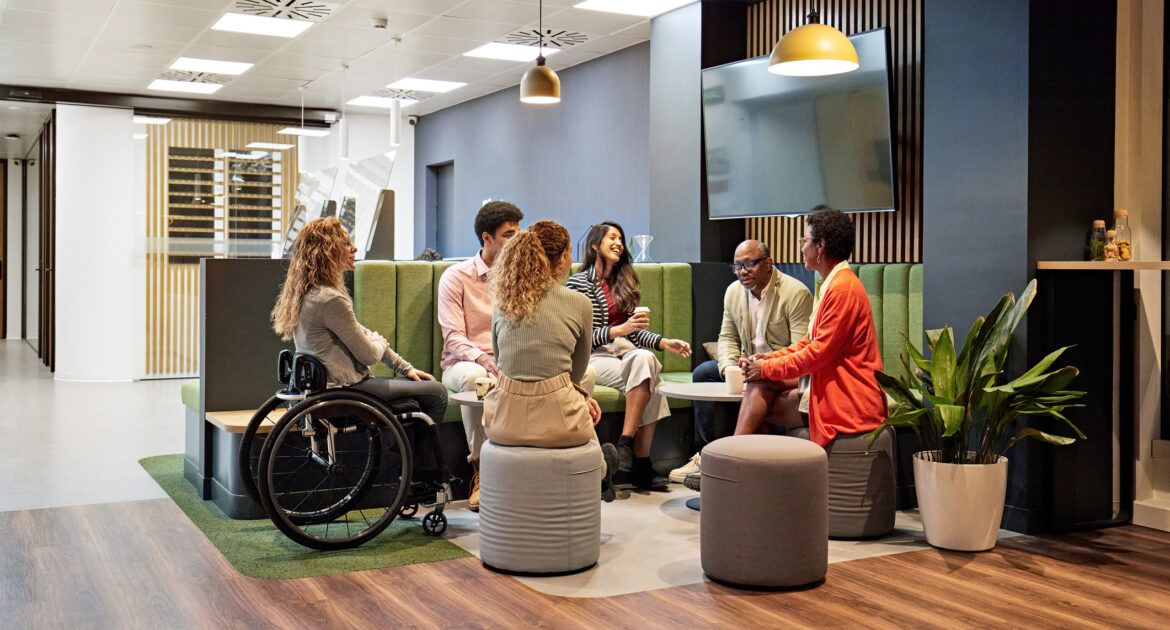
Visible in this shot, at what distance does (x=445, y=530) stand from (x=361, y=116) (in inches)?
364

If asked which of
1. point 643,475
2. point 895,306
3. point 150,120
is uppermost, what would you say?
point 150,120

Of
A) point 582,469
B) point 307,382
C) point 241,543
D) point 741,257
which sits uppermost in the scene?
point 741,257

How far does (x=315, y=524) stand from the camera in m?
4.78

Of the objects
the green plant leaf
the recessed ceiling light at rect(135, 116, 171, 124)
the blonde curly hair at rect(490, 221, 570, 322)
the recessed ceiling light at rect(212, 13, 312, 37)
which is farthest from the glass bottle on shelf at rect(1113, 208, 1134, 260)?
the recessed ceiling light at rect(135, 116, 171, 124)

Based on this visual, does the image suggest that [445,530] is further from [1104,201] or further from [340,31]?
[340,31]

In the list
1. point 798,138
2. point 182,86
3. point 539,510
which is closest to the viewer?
point 539,510

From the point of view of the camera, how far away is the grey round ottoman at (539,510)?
4.00 meters

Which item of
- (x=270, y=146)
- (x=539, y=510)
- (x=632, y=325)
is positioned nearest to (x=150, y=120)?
(x=270, y=146)

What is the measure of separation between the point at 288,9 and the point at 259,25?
2.19 ft

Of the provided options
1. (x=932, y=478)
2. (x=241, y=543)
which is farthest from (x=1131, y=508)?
(x=241, y=543)

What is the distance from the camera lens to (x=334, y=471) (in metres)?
4.38

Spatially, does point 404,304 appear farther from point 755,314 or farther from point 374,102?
point 374,102

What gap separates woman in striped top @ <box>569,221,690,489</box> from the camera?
545 cm

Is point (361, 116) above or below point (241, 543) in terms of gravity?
above
